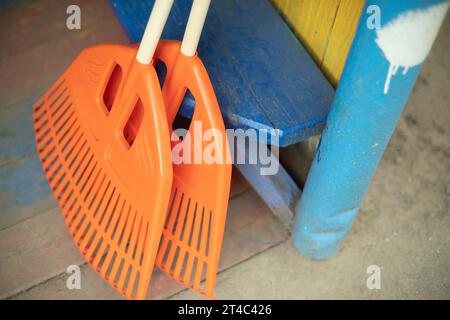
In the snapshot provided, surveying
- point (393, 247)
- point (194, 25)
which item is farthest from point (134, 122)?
point (393, 247)

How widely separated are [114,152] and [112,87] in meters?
0.18

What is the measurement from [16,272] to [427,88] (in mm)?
1389

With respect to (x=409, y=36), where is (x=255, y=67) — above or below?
below

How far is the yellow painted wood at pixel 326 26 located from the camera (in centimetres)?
117

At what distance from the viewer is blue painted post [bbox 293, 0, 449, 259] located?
0.86 meters

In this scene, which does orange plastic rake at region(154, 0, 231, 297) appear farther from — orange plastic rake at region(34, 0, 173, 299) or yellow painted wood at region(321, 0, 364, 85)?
yellow painted wood at region(321, 0, 364, 85)

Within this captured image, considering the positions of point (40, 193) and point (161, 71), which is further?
point (40, 193)

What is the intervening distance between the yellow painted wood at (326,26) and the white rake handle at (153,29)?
0.35 m

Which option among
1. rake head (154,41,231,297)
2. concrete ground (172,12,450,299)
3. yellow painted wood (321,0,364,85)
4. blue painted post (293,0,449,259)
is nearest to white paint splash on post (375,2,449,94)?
blue painted post (293,0,449,259)

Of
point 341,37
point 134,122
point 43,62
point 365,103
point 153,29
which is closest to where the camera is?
point 365,103

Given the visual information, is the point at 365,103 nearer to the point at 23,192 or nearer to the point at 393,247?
the point at 393,247

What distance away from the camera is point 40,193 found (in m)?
1.54

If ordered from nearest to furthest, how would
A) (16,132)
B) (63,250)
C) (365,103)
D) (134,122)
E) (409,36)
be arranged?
1. (409,36)
2. (365,103)
3. (134,122)
4. (63,250)
5. (16,132)

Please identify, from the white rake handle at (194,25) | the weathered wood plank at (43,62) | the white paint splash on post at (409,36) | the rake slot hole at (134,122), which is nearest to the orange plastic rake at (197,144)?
the white rake handle at (194,25)
